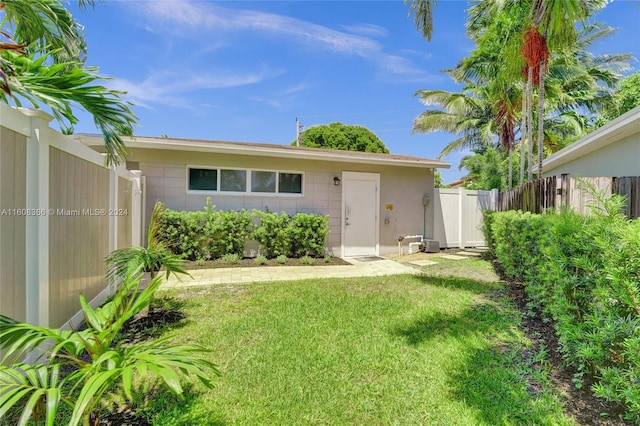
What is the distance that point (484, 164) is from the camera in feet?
52.0

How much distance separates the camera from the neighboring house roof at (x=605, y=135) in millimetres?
4839

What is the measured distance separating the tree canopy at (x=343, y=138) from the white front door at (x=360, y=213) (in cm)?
1511

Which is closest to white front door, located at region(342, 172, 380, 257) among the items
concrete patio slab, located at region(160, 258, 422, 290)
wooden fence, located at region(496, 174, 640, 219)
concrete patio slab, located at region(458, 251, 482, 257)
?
concrete patio slab, located at region(160, 258, 422, 290)

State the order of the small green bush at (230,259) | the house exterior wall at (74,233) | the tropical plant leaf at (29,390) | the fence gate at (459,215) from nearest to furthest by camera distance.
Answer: the tropical plant leaf at (29,390), the house exterior wall at (74,233), the small green bush at (230,259), the fence gate at (459,215)

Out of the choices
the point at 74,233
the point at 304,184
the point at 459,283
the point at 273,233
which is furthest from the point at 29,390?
the point at 304,184

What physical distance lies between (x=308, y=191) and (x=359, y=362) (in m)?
6.44

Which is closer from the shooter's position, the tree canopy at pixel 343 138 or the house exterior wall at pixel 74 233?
the house exterior wall at pixel 74 233

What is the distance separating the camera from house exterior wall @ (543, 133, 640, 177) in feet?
18.1

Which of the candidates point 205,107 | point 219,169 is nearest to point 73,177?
Answer: point 219,169

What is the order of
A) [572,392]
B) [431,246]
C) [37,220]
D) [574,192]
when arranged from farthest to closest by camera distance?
[431,246], [574,192], [37,220], [572,392]

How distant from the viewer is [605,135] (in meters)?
5.70

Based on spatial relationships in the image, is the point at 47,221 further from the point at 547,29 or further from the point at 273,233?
the point at 547,29

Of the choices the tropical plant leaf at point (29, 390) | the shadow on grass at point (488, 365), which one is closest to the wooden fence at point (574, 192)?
the shadow on grass at point (488, 365)

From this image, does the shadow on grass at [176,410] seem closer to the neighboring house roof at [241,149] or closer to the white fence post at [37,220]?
the white fence post at [37,220]
